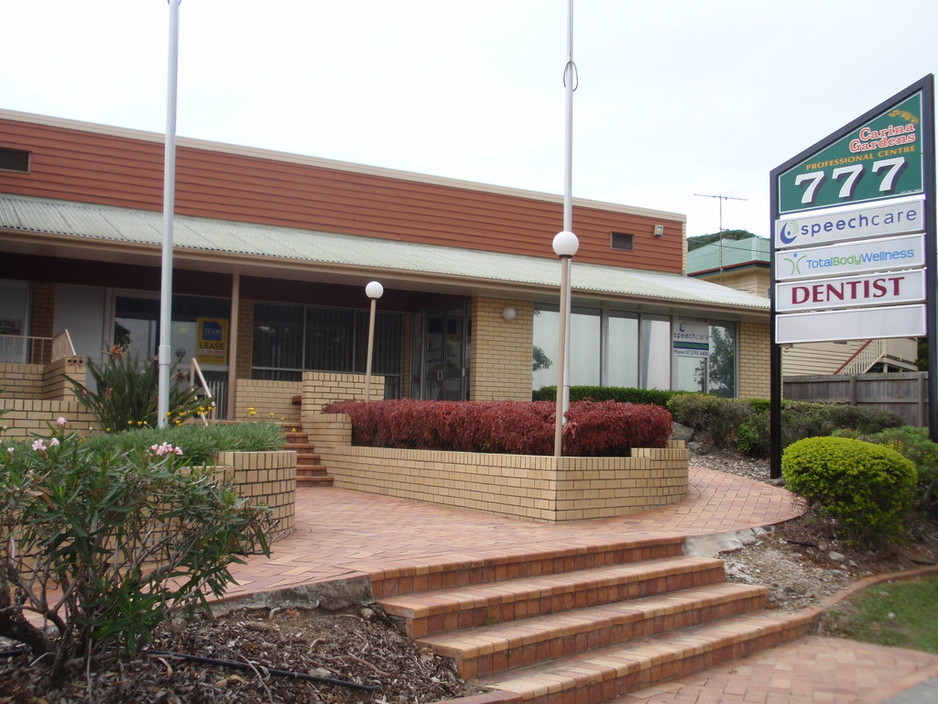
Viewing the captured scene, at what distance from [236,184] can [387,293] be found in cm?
377

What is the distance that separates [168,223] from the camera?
34.8 feet

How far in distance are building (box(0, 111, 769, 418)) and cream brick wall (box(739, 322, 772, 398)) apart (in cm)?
5

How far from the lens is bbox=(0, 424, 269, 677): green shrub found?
3.51 m

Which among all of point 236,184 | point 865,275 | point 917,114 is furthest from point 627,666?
point 236,184

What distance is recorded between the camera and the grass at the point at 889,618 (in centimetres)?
690

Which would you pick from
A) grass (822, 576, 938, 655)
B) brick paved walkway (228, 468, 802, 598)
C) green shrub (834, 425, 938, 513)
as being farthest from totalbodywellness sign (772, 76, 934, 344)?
grass (822, 576, 938, 655)

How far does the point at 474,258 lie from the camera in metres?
18.9

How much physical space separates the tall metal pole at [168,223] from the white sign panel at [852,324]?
7.57 meters

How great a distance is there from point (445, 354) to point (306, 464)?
5.48 meters

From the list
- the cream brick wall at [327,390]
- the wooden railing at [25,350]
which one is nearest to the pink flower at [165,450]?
the cream brick wall at [327,390]

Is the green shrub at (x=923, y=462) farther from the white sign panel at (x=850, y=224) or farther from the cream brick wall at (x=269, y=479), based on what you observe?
the cream brick wall at (x=269, y=479)

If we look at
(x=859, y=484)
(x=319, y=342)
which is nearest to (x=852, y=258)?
(x=859, y=484)

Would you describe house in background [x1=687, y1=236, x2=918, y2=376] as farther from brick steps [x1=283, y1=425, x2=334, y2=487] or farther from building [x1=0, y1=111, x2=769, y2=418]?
brick steps [x1=283, y1=425, x2=334, y2=487]

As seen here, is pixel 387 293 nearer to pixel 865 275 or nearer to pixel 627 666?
pixel 865 275
